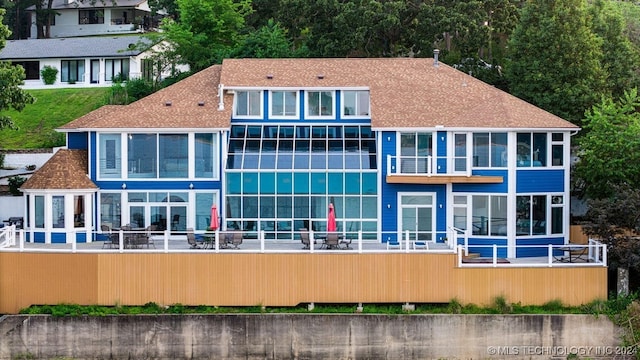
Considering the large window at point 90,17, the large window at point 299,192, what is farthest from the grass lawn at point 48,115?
the large window at point 90,17

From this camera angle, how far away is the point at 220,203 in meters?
40.5

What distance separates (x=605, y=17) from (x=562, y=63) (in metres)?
5.40

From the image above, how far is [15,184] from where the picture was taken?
48625mm

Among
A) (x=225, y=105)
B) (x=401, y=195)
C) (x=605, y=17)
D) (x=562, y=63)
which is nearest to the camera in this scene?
(x=401, y=195)

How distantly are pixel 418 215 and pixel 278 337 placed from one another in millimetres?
8719

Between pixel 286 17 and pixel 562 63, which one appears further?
pixel 286 17

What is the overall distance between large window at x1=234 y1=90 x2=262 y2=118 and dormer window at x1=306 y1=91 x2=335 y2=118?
197 cm

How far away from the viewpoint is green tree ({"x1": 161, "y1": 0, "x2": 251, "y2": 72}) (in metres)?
59.7

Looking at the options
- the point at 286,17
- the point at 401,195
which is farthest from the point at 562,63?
the point at 286,17

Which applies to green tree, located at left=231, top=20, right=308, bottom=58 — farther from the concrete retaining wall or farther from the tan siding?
the concrete retaining wall

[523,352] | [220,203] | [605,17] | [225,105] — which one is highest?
[605,17]

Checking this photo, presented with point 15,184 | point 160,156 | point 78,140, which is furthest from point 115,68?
point 160,156

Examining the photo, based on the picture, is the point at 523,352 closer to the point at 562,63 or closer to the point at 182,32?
the point at 562,63

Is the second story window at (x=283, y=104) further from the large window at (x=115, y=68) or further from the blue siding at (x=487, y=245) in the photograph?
the large window at (x=115, y=68)
